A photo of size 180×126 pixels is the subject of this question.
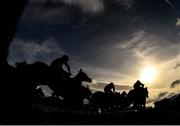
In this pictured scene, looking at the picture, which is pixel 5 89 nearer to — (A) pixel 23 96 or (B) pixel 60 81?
(A) pixel 23 96

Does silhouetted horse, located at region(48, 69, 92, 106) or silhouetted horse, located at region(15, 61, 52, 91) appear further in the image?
silhouetted horse, located at region(48, 69, 92, 106)

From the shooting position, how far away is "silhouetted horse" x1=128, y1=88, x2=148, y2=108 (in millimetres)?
20344

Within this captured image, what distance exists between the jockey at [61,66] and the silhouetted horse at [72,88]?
33cm

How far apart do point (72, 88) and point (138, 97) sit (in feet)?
24.1

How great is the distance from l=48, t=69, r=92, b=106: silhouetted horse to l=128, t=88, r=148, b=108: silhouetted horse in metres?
5.45

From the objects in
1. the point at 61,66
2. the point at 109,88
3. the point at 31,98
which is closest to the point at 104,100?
the point at 109,88

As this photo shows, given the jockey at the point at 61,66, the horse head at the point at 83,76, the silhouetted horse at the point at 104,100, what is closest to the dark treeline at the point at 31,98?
the jockey at the point at 61,66

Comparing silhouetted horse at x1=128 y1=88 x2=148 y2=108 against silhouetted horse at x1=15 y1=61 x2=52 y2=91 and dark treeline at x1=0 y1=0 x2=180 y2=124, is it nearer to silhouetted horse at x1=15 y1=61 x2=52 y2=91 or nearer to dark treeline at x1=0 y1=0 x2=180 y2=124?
dark treeline at x1=0 y1=0 x2=180 y2=124

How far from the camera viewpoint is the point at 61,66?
44.6 feet

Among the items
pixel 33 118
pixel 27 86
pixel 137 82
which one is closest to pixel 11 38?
pixel 27 86

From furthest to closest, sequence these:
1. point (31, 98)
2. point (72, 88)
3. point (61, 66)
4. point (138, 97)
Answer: point (138, 97)
point (72, 88)
point (61, 66)
point (31, 98)

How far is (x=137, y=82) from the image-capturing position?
19.5m

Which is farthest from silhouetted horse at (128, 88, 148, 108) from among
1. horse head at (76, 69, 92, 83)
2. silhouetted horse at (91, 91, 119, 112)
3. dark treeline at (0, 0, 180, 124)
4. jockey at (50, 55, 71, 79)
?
dark treeline at (0, 0, 180, 124)

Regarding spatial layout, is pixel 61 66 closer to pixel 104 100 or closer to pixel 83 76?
pixel 83 76
